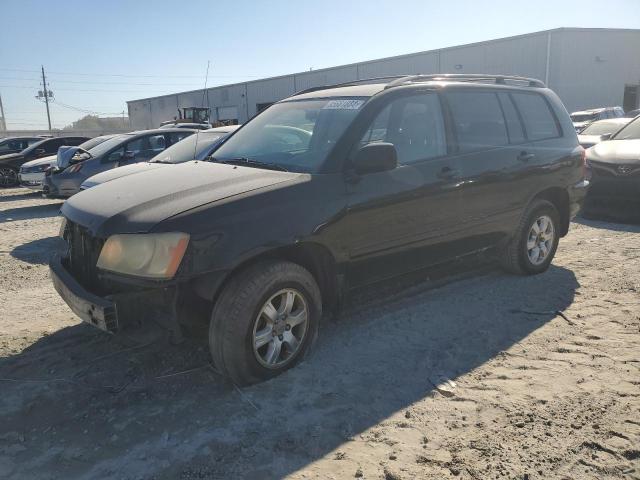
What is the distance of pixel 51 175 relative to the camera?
31.7 feet

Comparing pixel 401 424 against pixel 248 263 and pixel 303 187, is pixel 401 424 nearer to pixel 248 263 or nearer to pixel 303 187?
pixel 248 263

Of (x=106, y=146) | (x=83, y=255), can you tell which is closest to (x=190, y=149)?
(x=106, y=146)

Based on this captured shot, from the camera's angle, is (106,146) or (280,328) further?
(106,146)

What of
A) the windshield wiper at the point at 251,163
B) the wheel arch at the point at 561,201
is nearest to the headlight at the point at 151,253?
the windshield wiper at the point at 251,163

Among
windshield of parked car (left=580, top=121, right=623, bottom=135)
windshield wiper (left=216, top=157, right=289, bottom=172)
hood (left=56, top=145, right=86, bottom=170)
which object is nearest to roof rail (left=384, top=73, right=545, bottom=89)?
windshield wiper (left=216, top=157, right=289, bottom=172)

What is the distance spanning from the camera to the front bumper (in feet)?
9.42

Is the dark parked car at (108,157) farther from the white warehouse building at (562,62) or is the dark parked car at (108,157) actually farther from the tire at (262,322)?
the white warehouse building at (562,62)

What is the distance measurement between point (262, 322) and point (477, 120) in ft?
9.05

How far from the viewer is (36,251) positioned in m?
6.96

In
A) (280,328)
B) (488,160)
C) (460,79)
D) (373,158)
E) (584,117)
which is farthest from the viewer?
(584,117)

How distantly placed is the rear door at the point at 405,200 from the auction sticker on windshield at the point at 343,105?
0.18 m

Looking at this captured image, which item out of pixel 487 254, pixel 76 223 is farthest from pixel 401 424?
pixel 487 254

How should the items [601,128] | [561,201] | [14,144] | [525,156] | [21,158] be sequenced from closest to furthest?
[525,156]
[561,201]
[601,128]
[21,158]
[14,144]

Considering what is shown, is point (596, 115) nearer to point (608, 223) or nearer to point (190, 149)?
point (608, 223)
